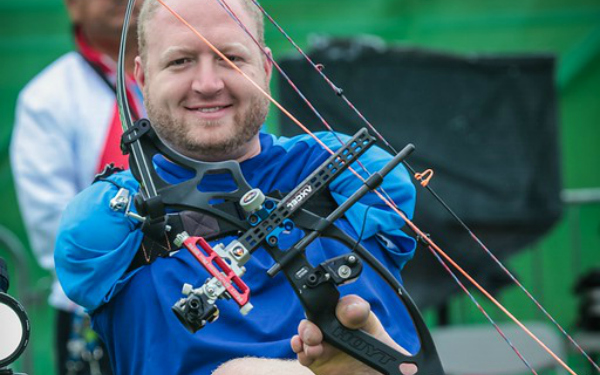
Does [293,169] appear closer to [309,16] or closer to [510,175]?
[510,175]

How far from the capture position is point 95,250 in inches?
70.1

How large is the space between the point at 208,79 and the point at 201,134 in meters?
0.10

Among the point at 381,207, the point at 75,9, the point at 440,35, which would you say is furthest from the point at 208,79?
the point at 440,35

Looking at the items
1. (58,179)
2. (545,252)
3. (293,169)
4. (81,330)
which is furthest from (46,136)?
(545,252)

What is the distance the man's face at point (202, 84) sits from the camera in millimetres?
1826

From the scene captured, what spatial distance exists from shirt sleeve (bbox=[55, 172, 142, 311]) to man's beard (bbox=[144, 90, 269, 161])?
15 cm

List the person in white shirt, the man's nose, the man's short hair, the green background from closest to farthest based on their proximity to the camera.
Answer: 1. the man's nose
2. the man's short hair
3. the person in white shirt
4. the green background

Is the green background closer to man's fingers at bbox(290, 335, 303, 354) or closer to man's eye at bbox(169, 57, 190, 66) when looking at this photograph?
man's eye at bbox(169, 57, 190, 66)

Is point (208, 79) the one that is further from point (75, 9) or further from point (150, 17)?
point (75, 9)

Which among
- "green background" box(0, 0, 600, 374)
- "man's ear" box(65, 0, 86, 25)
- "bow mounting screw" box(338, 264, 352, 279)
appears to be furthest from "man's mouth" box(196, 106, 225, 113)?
"green background" box(0, 0, 600, 374)

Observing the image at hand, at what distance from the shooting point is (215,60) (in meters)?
1.83

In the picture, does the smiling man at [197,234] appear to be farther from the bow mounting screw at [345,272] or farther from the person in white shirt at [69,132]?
the person in white shirt at [69,132]

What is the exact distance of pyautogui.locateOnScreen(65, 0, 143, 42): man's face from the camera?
120 inches

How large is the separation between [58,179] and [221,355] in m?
1.47
